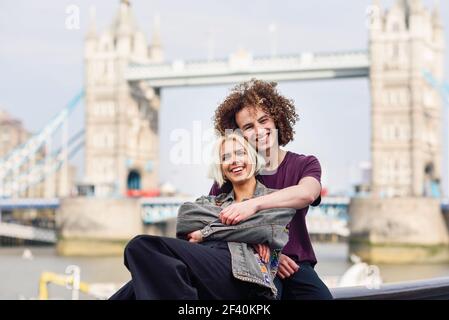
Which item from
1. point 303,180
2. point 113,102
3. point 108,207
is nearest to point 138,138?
point 113,102

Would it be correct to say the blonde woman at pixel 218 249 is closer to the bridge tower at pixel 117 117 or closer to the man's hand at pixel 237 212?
the man's hand at pixel 237 212

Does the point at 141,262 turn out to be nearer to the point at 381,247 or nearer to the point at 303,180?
the point at 303,180

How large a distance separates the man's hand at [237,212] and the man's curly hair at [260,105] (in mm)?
205

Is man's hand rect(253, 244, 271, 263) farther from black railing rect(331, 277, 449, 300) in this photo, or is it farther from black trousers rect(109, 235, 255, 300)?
black railing rect(331, 277, 449, 300)

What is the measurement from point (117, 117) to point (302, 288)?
26046 millimetres

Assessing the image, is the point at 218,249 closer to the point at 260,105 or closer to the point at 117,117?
the point at 260,105

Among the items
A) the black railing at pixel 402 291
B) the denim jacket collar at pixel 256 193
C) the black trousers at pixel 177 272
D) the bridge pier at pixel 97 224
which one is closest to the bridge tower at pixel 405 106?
the bridge pier at pixel 97 224

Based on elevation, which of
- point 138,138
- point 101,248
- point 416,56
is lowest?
point 101,248

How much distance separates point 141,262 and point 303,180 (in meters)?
0.33

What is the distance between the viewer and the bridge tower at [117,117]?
2700cm

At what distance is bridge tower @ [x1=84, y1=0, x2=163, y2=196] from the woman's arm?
25.0m

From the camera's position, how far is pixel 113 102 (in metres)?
27.2

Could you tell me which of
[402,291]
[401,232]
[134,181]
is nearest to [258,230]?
[402,291]

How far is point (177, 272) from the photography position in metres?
1.13
